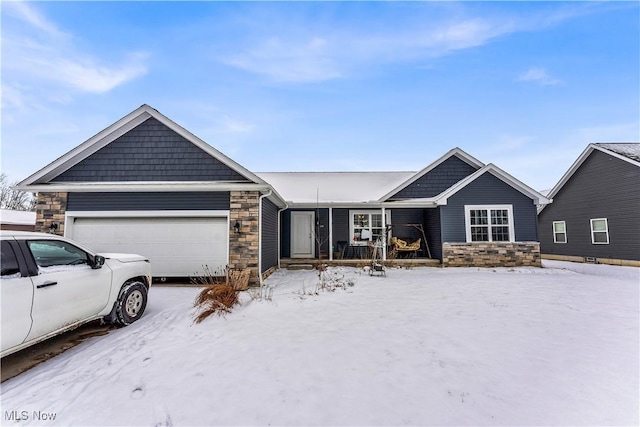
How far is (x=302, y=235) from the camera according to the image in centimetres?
1307

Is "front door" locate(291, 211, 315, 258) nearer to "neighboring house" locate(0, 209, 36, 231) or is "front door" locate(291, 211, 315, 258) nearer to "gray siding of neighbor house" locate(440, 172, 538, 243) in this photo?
"gray siding of neighbor house" locate(440, 172, 538, 243)

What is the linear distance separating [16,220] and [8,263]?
91.6ft

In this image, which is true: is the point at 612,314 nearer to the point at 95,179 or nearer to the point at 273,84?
the point at 95,179

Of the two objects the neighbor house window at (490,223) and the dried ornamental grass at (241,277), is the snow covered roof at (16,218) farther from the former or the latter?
the neighbor house window at (490,223)

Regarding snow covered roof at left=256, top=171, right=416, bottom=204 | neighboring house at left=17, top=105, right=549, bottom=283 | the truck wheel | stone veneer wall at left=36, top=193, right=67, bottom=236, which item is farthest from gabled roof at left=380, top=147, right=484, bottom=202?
stone veneer wall at left=36, top=193, right=67, bottom=236

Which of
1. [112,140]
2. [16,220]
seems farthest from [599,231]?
[16,220]

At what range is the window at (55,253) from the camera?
3.53m

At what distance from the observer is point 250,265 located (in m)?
7.81

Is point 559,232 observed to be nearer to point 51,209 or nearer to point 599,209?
point 599,209

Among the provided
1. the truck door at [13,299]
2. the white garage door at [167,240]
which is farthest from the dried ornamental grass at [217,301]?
the white garage door at [167,240]

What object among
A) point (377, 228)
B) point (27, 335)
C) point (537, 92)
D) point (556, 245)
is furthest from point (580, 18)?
point (27, 335)

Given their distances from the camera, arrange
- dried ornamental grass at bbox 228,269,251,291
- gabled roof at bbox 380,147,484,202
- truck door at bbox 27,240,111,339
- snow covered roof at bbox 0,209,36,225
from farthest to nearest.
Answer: snow covered roof at bbox 0,209,36,225 < gabled roof at bbox 380,147,484,202 < dried ornamental grass at bbox 228,269,251,291 < truck door at bbox 27,240,111,339

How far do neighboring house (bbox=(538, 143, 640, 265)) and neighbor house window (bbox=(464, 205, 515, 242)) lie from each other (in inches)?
244

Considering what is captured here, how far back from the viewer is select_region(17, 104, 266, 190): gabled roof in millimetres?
8219
